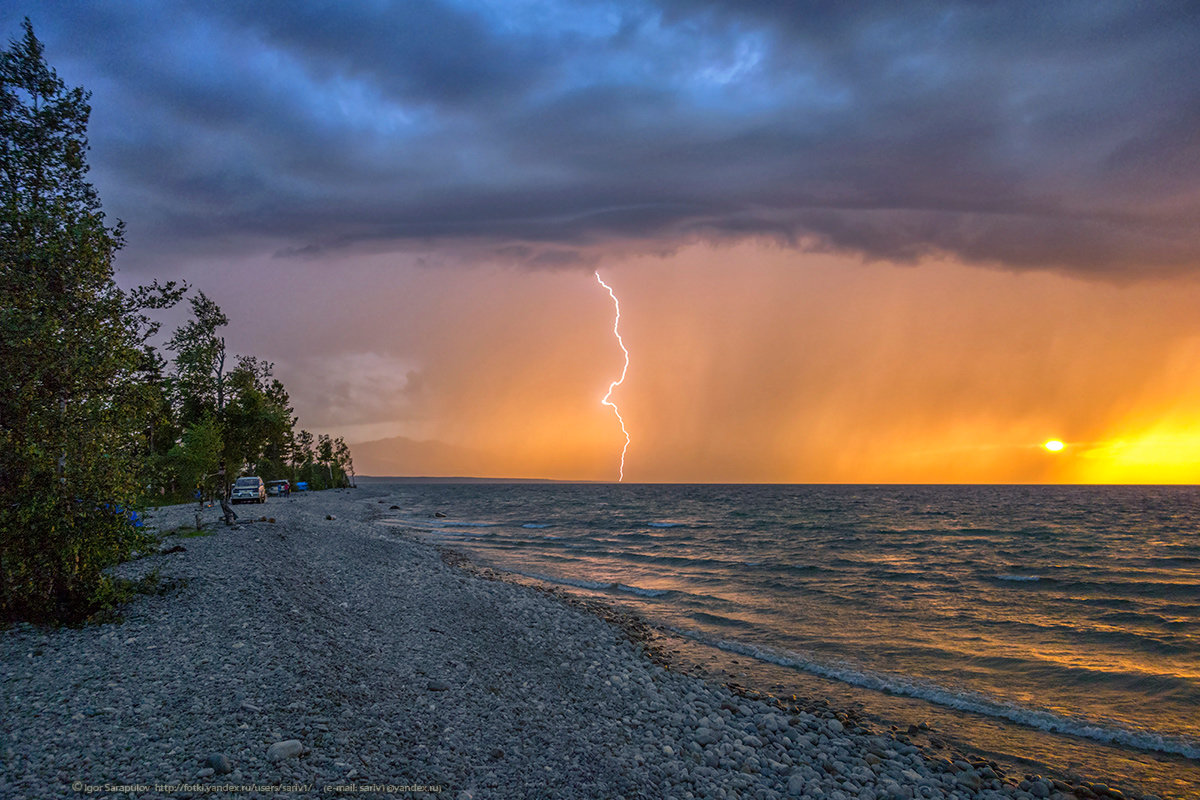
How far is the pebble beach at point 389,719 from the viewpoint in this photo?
24.5 feet

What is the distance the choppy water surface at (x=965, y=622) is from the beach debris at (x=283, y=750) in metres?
12.2

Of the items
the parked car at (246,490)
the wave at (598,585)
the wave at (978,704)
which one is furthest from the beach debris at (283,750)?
the parked car at (246,490)

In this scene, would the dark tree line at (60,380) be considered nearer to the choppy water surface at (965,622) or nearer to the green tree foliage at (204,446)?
the choppy water surface at (965,622)

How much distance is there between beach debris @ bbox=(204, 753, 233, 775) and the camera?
716 cm

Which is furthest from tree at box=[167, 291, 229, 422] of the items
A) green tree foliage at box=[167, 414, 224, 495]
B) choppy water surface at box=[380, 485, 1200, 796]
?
choppy water surface at box=[380, 485, 1200, 796]

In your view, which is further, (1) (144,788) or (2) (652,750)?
(2) (652,750)

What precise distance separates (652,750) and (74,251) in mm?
16606

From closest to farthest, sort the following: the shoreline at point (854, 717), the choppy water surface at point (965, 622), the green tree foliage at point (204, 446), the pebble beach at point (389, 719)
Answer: the pebble beach at point (389, 719) → the shoreline at point (854, 717) → the choppy water surface at point (965, 622) → the green tree foliage at point (204, 446)

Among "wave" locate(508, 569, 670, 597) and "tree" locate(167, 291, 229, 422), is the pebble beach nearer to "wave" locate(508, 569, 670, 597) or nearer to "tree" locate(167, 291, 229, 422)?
"wave" locate(508, 569, 670, 597)

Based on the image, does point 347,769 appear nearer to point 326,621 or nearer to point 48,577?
point 326,621

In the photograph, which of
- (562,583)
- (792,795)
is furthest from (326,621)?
(562,583)

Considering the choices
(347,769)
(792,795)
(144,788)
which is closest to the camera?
(144,788)

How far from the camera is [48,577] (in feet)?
40.1

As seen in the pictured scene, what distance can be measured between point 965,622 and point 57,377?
1205 inches
